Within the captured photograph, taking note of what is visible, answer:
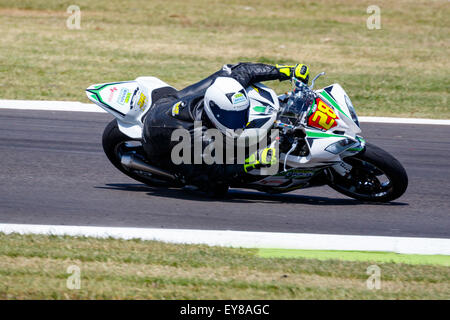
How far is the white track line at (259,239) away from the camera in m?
5.48

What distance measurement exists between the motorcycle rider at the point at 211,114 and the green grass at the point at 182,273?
1015 millimetres

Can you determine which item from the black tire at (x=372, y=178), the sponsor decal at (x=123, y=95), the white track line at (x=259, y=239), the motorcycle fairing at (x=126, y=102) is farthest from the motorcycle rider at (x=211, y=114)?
the black tire at (x=372, y=178)

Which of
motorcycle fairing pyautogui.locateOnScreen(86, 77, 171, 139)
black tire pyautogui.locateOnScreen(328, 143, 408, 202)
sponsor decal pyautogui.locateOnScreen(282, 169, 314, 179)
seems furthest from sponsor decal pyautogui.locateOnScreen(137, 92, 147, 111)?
black tire pyautogui.locateOnScreen(328, 143, 408, 202)

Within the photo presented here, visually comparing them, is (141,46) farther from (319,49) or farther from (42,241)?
(42,241)

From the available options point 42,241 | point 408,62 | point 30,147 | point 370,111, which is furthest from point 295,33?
point 42,241

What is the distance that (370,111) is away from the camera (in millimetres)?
10820

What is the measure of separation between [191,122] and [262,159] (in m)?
0.70

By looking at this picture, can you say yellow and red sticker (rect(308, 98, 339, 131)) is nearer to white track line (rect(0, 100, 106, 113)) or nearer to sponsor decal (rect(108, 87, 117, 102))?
sponsor decal (rect(108, 87, 117, 102))

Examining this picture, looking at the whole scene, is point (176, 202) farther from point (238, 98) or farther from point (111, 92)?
point (238, 98)

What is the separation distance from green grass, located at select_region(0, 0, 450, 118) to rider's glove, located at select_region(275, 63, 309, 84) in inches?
197

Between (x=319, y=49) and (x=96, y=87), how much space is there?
9665mm

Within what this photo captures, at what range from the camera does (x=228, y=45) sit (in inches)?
617

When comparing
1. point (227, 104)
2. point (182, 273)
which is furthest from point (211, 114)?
point (182, 273)
